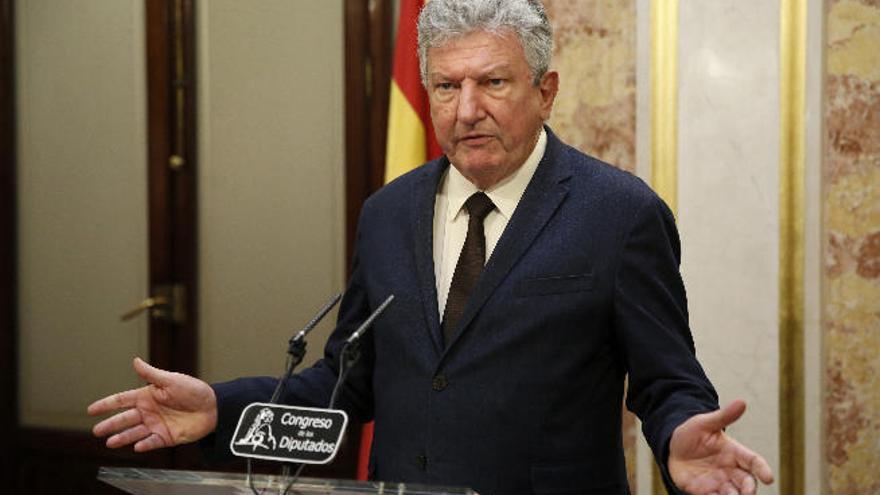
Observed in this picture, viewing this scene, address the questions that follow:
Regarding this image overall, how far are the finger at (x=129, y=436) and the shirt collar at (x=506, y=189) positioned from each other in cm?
59

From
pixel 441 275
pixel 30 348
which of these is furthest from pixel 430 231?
pixel 30 348

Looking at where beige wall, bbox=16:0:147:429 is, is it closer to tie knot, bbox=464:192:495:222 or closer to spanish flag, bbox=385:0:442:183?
spanish flag, bbox=385:0:442:183

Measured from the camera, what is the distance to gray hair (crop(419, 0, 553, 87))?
5.98 ft

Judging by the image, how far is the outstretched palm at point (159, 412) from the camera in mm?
1717

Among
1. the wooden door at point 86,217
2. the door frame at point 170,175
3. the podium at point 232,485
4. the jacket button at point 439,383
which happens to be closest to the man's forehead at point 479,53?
the jacket button at point 439,383

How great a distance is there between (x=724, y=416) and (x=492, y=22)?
0.72m

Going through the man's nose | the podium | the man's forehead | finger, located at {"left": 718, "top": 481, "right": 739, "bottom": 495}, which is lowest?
finger, located at {"left": 718, "top": 481, "right": 739, "bottom": 495}

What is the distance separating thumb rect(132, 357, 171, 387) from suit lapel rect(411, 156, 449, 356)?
0.40m

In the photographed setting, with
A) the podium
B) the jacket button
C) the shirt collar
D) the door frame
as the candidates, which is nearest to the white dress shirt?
the shirt collar

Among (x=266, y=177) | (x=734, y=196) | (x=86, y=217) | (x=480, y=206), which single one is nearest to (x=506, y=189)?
(x=480, y=206)

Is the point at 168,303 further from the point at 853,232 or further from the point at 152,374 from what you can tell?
the point at 152,374

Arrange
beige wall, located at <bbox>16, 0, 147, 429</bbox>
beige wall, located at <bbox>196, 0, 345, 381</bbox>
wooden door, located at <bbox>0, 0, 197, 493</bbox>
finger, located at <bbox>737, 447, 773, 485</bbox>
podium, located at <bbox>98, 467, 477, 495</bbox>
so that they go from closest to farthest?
podium, located at <bbox>98, 467, 477, 495</bbox>
finger, located at <bbox>737, 447, 773, 485</bbox>
beige wall, located at <bbox>196, 0, 345, 381</bbox>
wooden door, located at <bbox>0, 0, 197, 493</bbox>
beige wall, located at <bbox>16, 0, 147, 429</bbox>

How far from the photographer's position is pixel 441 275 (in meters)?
1.91

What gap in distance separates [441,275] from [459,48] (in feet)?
1.19
